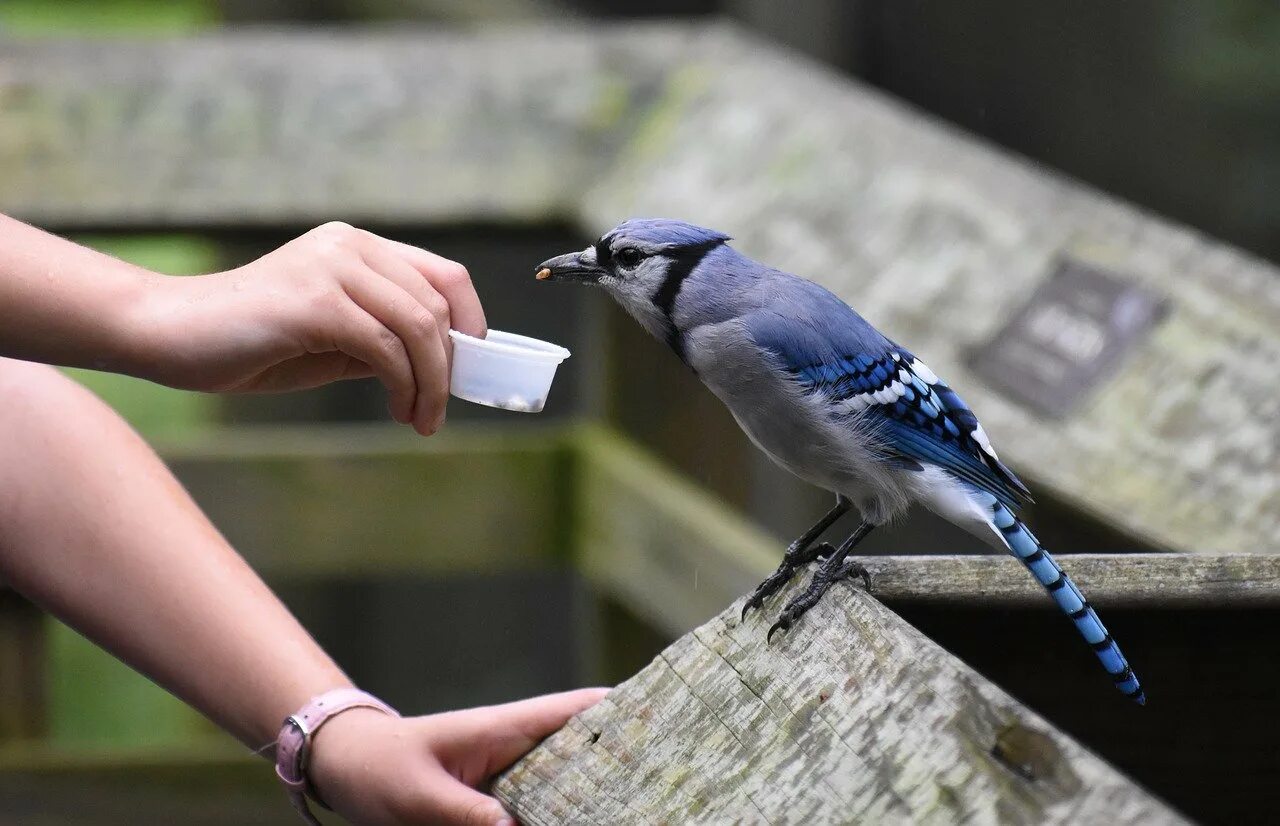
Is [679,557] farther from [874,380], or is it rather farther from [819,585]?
[819,585]

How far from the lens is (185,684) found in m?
1.67

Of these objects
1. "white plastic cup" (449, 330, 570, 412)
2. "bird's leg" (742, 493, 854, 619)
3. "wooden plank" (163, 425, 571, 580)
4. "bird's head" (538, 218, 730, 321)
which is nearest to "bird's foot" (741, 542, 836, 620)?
"bird's leg" (742, 493, 854, 619)

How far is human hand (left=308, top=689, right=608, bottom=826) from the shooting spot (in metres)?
1.50

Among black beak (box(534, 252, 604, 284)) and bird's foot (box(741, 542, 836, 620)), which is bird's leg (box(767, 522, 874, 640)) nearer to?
bird's foot (box(741, 542, 836, 620))

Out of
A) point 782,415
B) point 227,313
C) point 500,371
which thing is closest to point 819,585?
point 500,371

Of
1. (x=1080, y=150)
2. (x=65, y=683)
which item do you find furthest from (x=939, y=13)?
(x=65, y=683)

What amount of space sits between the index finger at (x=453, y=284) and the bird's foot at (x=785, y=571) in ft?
1.14

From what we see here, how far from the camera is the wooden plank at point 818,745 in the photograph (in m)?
0.88

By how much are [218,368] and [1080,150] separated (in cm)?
387

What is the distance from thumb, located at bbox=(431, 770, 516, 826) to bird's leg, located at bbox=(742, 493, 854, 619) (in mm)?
334

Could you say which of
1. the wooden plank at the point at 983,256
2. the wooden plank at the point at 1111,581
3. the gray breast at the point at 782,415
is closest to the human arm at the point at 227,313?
the wooden plank at the point at 1111,581

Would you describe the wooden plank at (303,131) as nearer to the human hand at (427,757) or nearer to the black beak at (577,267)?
the black beak at (577,267)

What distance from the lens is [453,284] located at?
1399 mm

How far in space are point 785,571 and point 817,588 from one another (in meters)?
0.30
